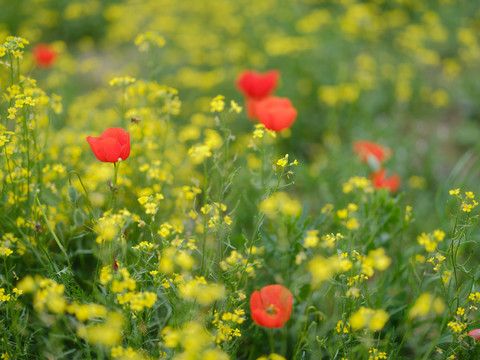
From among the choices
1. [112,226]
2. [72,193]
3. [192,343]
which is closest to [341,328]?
[192,343]

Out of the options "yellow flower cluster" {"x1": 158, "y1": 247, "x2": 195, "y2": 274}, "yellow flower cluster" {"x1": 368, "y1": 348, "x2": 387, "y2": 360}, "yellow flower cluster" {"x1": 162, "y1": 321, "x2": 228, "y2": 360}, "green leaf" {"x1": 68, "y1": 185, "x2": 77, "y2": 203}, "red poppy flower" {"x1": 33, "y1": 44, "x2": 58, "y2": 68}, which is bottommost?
"yellow flower cluster" {"x1": 368, "y1": 348, "x2": 387, "y2": 360}

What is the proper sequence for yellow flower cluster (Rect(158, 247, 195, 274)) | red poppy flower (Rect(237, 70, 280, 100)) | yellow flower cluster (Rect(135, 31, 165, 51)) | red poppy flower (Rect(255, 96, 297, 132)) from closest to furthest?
yellow flower cluster (Rect(158, 247, 195, 274))
red poppy flower (Rect(255, 96, 297, 132))
yellow flower cluster (Rect(135, 31, 165, 51))
red poppy flower (Rect(237, 70, 280, 100))

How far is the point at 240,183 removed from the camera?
251 cm

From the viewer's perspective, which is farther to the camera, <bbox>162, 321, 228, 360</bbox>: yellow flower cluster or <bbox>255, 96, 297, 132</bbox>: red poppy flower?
<bbox>255, 96, 297, 132</bbox>: red poppy flower

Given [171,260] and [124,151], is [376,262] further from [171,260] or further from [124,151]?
[124,151]

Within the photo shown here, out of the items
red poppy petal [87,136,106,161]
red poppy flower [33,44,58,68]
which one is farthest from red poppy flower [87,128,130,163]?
red poppy flower [33,44,58,68]

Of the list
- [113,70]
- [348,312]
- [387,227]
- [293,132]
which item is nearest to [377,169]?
[387,227]

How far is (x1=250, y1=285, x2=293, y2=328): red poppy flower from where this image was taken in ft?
4.41

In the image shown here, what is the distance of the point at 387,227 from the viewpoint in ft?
6.47

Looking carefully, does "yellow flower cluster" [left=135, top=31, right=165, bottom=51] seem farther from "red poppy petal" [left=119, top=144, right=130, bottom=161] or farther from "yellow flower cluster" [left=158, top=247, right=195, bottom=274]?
"yellow flower cluster" [left=158, top=247, right=195, bottom=274]

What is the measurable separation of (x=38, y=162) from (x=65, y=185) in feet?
0.89

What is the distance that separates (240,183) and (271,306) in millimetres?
1198

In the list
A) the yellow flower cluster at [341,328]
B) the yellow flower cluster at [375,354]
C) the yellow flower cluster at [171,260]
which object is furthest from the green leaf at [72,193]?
the yellow flower cluster at [375,354]

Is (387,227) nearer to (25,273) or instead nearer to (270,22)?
(25,273)
